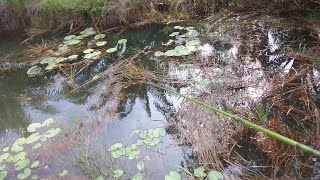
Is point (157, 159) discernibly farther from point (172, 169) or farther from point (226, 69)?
point (226, 69)

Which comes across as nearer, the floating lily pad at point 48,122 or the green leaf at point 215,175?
the green leaf at point 215,175

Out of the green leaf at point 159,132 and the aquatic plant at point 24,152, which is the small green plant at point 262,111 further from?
the aquatic plant at point 24,152

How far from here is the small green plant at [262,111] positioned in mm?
3083

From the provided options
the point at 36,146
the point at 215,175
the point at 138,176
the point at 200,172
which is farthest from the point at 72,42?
the point at 215,175

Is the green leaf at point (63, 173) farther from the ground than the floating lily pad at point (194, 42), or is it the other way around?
the floating lily pad at point (194, 42)

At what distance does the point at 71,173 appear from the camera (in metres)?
3.00

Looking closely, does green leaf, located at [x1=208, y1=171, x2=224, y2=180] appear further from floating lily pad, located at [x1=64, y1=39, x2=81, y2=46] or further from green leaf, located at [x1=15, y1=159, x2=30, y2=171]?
floating lily pad, located at [x1=64, y1=39, x2=81, y2=46]

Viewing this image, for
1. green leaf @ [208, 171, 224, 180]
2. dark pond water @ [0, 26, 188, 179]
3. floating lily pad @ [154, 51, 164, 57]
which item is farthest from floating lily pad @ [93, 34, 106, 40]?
green leaf @ [208, 171, 224, 180]

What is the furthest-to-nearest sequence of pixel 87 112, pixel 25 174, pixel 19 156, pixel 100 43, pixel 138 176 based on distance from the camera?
pixel 100 43
pixel 87 112
pixel 19 156
pixel 25 174
pixel 138 176

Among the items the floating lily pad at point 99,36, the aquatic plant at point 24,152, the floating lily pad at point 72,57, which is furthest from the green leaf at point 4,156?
the floating lily pad at point 99,36

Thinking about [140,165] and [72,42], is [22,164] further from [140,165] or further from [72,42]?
[72,42]

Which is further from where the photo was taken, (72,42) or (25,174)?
(72,42)

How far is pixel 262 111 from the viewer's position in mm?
3160

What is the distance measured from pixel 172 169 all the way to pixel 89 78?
7.57 feet
